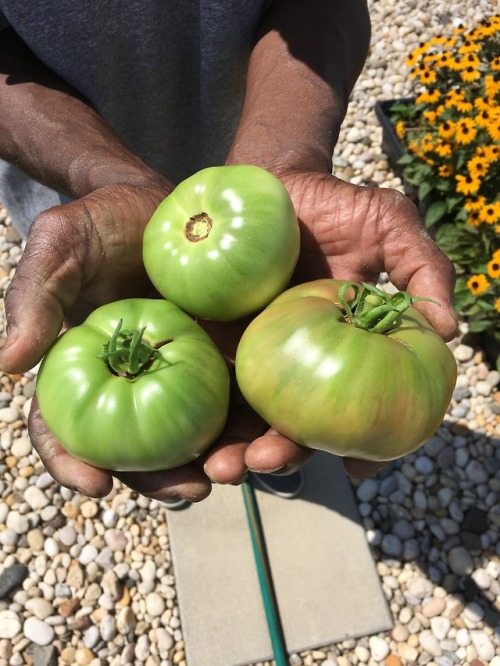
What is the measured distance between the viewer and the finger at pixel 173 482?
197cm

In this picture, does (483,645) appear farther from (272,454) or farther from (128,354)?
(128,354)

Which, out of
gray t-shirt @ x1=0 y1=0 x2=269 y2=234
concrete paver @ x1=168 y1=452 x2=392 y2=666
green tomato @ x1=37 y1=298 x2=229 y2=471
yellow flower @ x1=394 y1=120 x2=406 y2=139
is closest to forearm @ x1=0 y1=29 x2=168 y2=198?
gray t-shirt @ x1=0 y1=0 x2=269 y2=234

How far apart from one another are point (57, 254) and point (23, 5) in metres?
0.96

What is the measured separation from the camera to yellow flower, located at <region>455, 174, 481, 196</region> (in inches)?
157

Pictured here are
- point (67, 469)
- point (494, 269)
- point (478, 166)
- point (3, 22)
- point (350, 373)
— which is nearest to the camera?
point (350, 373)

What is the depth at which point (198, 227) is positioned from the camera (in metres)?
2.04

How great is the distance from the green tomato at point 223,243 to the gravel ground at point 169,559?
6.10ft

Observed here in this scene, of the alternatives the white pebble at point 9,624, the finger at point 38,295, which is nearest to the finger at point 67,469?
the finger at point 38,295

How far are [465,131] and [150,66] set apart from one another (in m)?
2.13

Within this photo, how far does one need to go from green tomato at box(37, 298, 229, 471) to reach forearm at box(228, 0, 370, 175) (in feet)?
3.18

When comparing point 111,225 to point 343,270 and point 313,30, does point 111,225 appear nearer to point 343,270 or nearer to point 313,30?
point 343,270

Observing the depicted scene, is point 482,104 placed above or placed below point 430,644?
above

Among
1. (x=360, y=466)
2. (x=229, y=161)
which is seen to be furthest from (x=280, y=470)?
(x=229, y=161)

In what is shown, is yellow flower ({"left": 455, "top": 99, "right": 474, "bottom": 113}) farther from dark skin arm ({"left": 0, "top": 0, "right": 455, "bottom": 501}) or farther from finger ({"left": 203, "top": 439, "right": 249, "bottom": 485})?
finger ({"left": 203, "top": 439, "right": 249, "bottom": 485})
